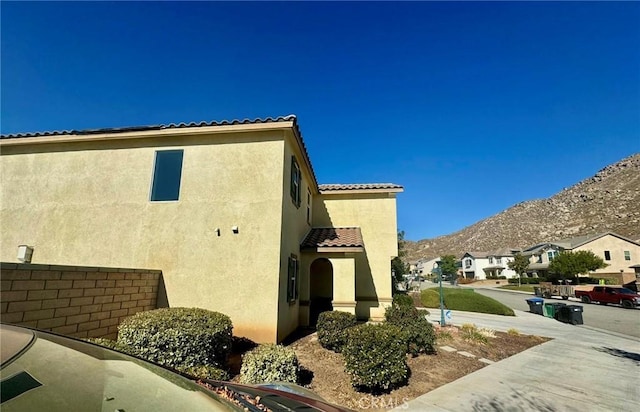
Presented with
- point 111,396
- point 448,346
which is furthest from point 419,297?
point 111,396

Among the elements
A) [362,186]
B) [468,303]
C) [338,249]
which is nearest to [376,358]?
[338,249]

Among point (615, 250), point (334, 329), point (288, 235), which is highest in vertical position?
point (615, 250)

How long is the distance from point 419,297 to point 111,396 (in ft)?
93.9

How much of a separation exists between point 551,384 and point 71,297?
34.2 ft

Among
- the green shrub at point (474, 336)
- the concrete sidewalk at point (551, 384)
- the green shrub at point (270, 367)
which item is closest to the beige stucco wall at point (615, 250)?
the concrete sidewalk at point (551, 384)

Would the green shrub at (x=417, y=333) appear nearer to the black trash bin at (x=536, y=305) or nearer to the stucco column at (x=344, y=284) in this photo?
the stucco column at (x=344, y=284)

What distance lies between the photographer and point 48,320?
5250 millimetres

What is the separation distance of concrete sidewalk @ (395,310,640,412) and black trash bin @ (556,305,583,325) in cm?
638

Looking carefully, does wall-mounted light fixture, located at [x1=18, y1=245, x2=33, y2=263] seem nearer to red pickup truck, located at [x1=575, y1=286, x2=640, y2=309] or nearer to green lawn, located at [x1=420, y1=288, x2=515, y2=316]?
green lawn, located at [x1=420, y1=288, x2=515, y2=316]

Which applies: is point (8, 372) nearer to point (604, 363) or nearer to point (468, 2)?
point (604, 363)

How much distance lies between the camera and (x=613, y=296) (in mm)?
25875

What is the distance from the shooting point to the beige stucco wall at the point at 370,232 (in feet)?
43.9

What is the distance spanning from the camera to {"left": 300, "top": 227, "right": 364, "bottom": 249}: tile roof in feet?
37.4

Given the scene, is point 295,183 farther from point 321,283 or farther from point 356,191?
point 321,283
